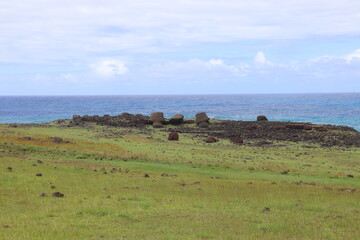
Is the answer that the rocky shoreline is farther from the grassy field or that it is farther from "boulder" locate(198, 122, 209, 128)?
the grassy field

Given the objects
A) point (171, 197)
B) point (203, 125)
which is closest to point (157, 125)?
point (203, 125)

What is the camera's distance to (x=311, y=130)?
6569cm

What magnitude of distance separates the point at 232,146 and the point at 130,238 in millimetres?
37635

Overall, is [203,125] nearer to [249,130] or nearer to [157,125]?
[157,125]

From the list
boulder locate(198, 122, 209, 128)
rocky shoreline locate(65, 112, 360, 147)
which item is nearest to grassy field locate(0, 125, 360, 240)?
rocky shoreline locate(65, 112, 360, 147)

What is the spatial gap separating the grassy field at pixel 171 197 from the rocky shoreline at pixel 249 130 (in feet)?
65.9

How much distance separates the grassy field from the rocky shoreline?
20078 millimetres

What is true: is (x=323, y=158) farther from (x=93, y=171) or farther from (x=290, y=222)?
(x=290, y=222)

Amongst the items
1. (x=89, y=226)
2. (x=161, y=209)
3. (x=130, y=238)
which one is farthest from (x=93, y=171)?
(x=130, y=238)

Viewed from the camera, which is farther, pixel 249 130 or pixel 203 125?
pixel 203 125

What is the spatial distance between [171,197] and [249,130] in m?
48.9

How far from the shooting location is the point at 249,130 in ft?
218

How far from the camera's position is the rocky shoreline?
5658 cm

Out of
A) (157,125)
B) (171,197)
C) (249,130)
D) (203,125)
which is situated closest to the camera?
(171,197)
